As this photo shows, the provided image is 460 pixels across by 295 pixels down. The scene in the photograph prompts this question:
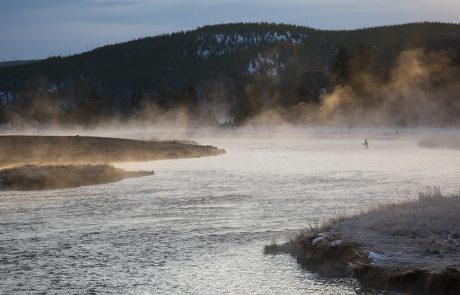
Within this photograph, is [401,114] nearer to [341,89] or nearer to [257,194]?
[341,89]

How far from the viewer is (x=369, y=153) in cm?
7150

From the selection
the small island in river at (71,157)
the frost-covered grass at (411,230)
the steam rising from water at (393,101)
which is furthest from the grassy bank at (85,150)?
the steam rising from water at (393,101)

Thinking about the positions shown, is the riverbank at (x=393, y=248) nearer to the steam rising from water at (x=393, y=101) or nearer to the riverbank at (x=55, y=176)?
the riverbank at (x=55, y=176)

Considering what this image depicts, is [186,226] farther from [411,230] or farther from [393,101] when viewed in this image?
[393,101]

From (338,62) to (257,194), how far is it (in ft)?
366

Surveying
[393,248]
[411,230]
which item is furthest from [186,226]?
[393,248]

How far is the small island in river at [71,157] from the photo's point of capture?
43.1 metres

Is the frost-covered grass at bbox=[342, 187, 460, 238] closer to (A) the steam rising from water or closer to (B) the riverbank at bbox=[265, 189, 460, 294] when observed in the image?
(B) the riverbank at bbox=[265, 189, 460, 294]

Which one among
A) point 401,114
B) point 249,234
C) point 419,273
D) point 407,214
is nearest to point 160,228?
point 249,234

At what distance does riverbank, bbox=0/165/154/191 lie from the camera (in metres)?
42.1

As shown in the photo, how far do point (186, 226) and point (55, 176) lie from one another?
18951 mm

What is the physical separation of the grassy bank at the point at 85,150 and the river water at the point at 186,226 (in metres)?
9.48

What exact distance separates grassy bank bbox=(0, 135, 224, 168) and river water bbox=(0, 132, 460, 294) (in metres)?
9.48

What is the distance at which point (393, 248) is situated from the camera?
1834 cm
